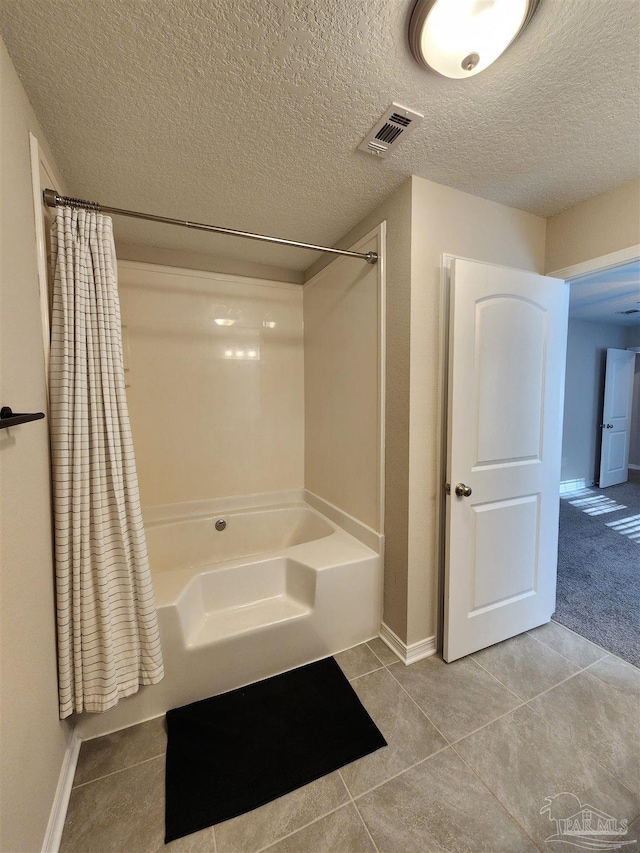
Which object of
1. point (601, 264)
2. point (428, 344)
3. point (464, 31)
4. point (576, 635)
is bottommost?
point (576, 635)

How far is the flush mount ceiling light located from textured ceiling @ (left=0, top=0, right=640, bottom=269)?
5 cm

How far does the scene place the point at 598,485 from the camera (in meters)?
4.72

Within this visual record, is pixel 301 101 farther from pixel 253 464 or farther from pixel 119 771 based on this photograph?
pixel 119 771

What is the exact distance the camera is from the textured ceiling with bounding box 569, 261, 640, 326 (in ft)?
9.40

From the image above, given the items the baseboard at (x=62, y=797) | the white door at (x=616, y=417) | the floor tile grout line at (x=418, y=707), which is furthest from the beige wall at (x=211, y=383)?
the white door at (x=616, y=417)

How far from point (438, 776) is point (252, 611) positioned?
996 millimetres

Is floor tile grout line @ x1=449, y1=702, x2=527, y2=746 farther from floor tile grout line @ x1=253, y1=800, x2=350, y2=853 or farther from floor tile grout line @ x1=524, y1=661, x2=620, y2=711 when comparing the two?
floor tile grout line @ x1=253, y1=800, x2=350, y2=853

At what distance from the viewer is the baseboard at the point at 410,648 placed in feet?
5.50

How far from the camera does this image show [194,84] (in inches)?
42.4

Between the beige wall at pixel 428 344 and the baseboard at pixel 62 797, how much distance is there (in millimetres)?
1456

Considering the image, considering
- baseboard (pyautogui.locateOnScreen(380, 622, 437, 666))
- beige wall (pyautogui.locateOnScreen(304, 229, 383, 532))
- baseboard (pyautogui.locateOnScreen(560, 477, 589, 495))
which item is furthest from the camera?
baseboard (pyautogui.locateOnScreen(560, 477, 589, 495))

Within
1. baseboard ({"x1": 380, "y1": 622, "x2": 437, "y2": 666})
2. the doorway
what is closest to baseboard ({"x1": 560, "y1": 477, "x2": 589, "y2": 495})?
the doorway

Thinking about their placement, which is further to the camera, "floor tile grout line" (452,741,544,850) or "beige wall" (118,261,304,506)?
"beige wall" (118,261,304,506)

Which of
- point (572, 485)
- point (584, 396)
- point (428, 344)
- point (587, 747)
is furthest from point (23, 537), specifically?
point (584, 396)
